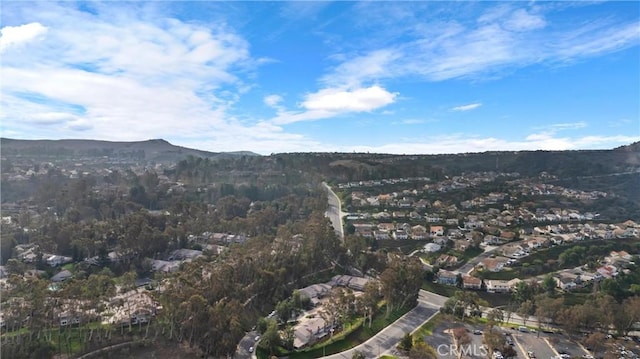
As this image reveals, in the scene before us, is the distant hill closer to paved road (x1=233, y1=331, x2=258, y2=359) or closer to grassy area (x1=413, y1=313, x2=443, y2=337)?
paved road (x1=233, y1=331, x2=258, y2=359)

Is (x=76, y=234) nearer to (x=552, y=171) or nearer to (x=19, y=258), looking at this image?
(x=19, y=258)

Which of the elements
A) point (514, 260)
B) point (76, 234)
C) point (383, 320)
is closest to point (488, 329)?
point (383, 320)

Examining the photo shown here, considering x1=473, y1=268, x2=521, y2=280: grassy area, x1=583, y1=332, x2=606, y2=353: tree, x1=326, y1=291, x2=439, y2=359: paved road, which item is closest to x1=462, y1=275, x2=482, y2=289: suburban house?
x1=473, y1=268, x2=521, y2=280: grassy area

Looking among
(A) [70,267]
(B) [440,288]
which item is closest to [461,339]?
(B) [440,288]

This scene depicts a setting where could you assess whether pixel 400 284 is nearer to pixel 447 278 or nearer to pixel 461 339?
pixel 461 339

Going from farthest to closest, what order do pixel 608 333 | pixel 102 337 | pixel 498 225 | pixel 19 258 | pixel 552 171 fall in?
1. pixel 552 171
2. pixel 498 225
3. pixel 19 258
4. pixel 608 333
5. pixel 102 337

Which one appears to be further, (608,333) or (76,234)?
(76,234)
